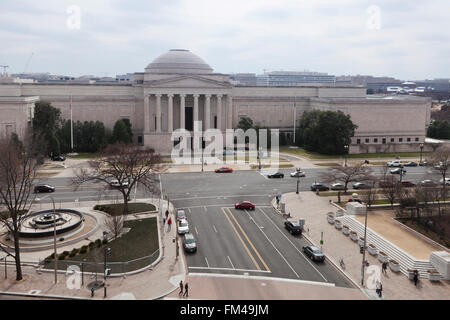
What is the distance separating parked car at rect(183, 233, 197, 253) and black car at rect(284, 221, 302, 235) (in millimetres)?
10028

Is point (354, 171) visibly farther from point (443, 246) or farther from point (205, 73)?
point (205, 73)

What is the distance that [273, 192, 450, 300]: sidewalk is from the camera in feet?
104

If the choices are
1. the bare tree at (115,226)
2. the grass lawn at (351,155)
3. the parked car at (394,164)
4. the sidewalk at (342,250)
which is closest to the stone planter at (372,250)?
the sidewalk at (342,250)

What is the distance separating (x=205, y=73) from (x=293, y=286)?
80.7 meters

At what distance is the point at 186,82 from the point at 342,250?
6225cm

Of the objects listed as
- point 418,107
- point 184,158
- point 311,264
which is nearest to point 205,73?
point 184,158

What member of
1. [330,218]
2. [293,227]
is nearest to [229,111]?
[330,218]

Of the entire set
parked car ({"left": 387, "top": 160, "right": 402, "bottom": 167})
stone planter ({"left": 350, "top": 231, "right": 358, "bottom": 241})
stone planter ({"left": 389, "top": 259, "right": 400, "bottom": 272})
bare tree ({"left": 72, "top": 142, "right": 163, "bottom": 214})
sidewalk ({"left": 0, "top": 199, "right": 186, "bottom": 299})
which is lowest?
sidewalk ({"left": 0, "top": 199, "right": 186, "bottom": 299})

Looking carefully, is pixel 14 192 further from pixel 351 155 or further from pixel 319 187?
pixel 351 155

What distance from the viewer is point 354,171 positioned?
187 ft

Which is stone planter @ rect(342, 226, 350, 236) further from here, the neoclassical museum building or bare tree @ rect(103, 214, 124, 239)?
the neoclassical museum building

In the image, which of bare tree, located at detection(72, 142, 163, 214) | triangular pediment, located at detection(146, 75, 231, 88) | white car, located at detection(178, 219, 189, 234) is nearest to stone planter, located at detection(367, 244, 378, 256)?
white car, located at detection(178, 219, 189, 234)

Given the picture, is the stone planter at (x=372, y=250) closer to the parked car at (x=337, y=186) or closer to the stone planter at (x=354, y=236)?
the stone planter at (x=354, y=236)

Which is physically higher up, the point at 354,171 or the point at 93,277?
the point at 354,171
